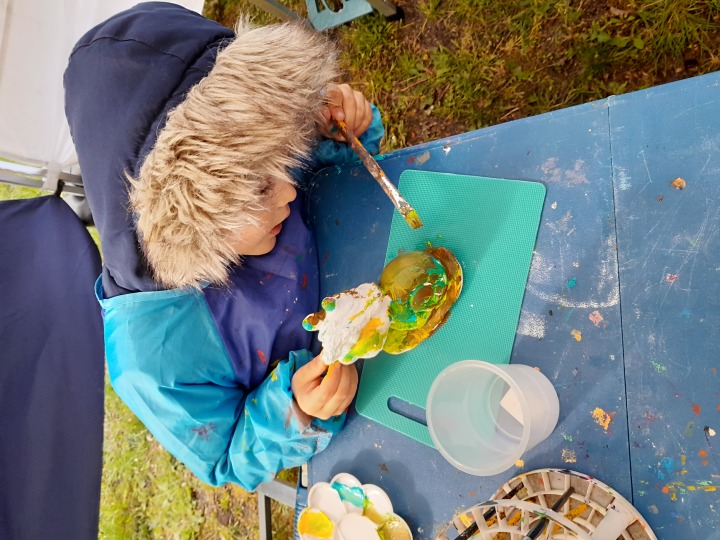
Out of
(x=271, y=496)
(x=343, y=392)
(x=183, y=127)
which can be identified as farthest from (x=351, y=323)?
(x=271, y=496)

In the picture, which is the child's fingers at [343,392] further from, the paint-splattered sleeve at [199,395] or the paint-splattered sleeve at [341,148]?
the paint-splattered sleeve at [341,148]

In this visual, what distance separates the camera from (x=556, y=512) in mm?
637

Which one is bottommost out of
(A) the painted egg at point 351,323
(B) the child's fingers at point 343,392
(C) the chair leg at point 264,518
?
(C) the chair leg at point 264,518

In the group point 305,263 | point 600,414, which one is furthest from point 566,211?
point 305,263

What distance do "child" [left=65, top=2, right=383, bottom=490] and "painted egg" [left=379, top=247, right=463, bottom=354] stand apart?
5.2 inches

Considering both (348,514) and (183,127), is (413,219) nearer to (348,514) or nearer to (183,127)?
(183,127)

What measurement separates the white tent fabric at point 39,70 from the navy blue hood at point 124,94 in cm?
41

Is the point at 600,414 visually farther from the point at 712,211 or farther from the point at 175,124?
the point at 175,124

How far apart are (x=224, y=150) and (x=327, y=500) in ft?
2.18

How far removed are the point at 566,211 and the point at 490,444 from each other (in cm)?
37

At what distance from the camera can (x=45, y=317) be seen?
3.47 ft

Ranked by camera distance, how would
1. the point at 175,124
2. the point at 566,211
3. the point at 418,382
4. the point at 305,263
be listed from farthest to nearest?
the point at 305,263
the point at 418,382
the point at 566,211
the point at 175,124

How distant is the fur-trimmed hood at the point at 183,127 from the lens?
65 cm

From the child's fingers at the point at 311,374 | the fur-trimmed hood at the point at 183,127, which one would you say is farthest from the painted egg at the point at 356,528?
the fur-trimmed hood at the point at 183,127
